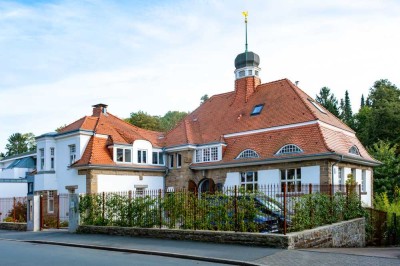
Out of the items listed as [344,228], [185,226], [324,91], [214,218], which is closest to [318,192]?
[344,228]

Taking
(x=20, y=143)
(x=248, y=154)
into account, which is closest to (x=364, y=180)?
(x=248, y=154)

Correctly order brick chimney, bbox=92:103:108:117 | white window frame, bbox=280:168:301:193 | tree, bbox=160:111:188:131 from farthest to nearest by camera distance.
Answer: tree, bbox=160:111:188:131 → brick chimney, bbox=92:103:108:117 → white window frame, bbox=280:168:301:193

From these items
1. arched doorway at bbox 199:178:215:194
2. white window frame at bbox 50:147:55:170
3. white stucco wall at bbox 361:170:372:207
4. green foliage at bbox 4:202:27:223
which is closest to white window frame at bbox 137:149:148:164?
arched doorway at bbox 199:178:215:194

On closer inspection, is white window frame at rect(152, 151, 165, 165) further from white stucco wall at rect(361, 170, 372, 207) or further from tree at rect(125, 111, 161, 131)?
tree at rect(125, 111, 161, 131)

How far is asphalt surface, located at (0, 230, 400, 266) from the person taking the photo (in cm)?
1113

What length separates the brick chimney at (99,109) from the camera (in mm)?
33325

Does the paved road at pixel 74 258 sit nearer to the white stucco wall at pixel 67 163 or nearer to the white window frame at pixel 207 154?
the white stucco wall at pixel 67 163

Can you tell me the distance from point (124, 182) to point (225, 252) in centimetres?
1760

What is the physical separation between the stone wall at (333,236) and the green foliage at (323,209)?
384mm

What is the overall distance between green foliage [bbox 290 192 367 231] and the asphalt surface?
152 cm

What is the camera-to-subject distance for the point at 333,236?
1573cm

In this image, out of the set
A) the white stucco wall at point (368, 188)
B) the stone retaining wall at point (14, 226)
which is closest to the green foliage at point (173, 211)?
the stone retaining wall at point (14, 226)

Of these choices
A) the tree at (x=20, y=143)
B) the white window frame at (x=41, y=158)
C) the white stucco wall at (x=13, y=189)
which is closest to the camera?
the white window frame at (x=41, y=158)

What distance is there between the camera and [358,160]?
2633 centimetres
